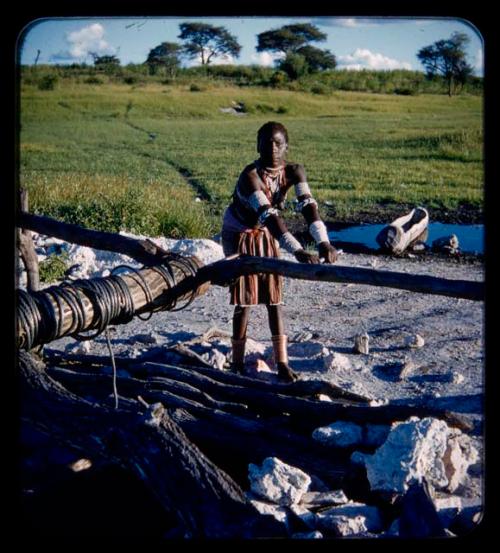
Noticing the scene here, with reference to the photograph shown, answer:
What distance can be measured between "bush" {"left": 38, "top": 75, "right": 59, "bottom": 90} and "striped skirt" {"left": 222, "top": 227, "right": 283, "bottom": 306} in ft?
14.6

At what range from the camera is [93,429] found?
2.67 metres

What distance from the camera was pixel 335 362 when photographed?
14.2 feet

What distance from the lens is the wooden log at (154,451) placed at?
2.32 metres

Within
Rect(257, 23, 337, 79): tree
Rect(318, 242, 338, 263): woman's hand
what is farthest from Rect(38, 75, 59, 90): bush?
Rect(318, 242, 338, 263): woman's hand

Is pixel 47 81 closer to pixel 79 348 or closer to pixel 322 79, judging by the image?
pixel 322 79

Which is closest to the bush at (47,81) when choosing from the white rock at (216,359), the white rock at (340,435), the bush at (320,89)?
the bush at (320,89)

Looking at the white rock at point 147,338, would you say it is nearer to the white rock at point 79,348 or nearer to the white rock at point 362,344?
the white rock at point 79,348

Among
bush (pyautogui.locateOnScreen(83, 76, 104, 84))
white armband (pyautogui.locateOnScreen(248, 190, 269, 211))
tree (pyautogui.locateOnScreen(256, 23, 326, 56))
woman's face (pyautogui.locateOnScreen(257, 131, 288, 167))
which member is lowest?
white armband (pyautogui.locateOnScreen(248, 190, 269, 211))

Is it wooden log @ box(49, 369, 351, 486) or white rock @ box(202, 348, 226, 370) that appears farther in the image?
white rock @ box(202, 348, 226, 370)

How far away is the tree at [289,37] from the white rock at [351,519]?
1.95 m

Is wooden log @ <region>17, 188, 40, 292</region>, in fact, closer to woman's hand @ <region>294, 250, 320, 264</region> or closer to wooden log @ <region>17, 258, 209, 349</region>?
wooden log @ <region>17, 258, 209, 349</region>

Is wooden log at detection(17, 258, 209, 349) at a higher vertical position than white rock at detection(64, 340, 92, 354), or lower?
higher

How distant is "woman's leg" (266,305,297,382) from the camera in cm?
399
